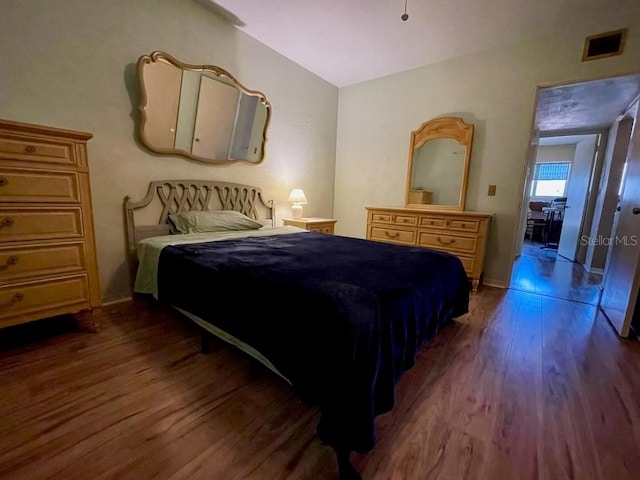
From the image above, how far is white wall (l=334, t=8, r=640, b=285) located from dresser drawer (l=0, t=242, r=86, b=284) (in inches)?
137

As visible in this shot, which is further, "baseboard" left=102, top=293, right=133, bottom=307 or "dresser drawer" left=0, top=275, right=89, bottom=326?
"baseboard" left=102, top=293, right=133, bottom=307

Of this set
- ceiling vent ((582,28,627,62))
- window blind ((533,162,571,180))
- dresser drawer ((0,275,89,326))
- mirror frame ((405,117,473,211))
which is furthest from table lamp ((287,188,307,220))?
window blind ((533,162,571,180))

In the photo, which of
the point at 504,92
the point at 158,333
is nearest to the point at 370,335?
the point at 158,333

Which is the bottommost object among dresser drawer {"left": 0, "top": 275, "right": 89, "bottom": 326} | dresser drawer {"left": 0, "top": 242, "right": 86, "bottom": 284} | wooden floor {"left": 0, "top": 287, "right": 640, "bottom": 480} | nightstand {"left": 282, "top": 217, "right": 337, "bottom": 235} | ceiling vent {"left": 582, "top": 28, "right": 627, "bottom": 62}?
wooden floor {"left": 0, "top": 287, "right": 640, "bottom": 480}

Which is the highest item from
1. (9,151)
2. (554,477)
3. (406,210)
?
(9,151)

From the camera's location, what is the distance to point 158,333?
191 cm

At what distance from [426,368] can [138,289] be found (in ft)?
7.15

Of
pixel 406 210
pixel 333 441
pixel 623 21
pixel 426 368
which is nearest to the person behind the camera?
pixel 333 441

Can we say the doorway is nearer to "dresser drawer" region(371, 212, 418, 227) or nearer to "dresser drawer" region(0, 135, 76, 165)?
"dresser drawer" region(371, 212, 418, 227)

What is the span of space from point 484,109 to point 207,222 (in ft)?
10.8

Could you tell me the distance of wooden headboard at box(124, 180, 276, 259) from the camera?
92.1 inches

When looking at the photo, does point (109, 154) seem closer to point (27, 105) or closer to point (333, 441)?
point (27, 105)

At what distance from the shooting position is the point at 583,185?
4418 mm

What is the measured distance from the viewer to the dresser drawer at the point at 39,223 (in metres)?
1.50
